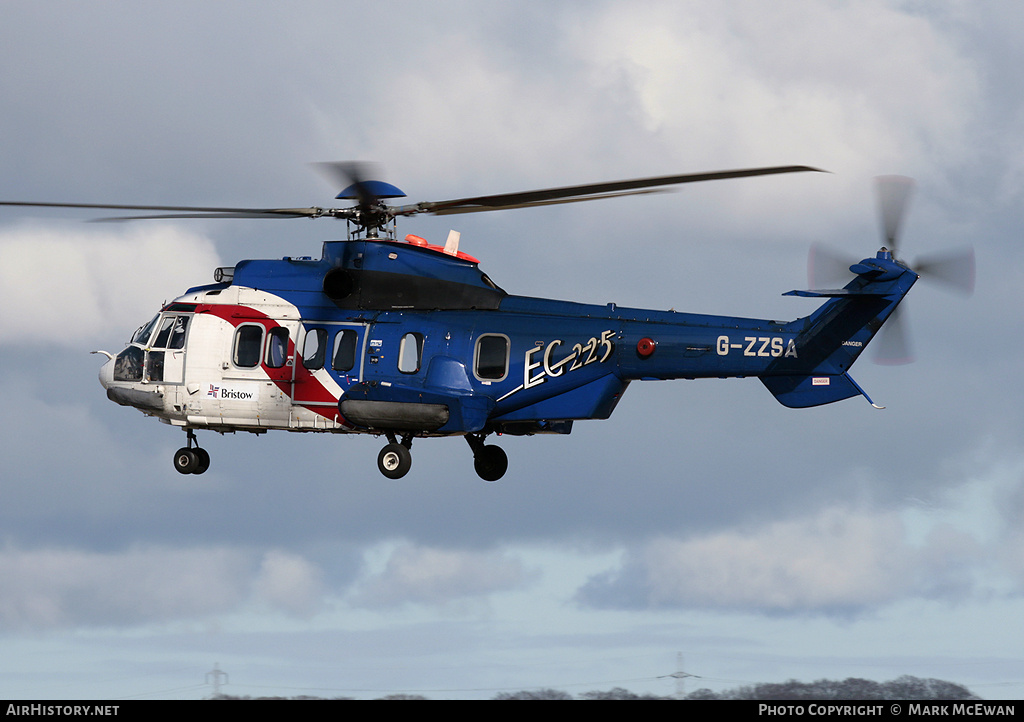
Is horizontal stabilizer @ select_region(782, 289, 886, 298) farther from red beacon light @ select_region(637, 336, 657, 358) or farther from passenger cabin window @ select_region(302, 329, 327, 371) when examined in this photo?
passenger cabin window @ select_region(302, 329, 327, 371)

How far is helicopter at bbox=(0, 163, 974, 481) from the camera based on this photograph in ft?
85.7

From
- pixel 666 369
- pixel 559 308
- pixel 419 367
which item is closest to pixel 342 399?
pixel 419 367

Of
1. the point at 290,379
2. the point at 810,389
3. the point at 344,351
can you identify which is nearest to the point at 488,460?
the point at 344,351

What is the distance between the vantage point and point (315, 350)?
28.0 meters

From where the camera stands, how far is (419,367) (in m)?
27.3

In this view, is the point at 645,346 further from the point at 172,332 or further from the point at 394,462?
the point at 172,332

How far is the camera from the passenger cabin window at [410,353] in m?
27.3

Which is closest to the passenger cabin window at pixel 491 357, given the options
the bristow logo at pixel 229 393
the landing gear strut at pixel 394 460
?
the landing gear strut at pixel 394 460

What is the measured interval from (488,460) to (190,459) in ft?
22.1
